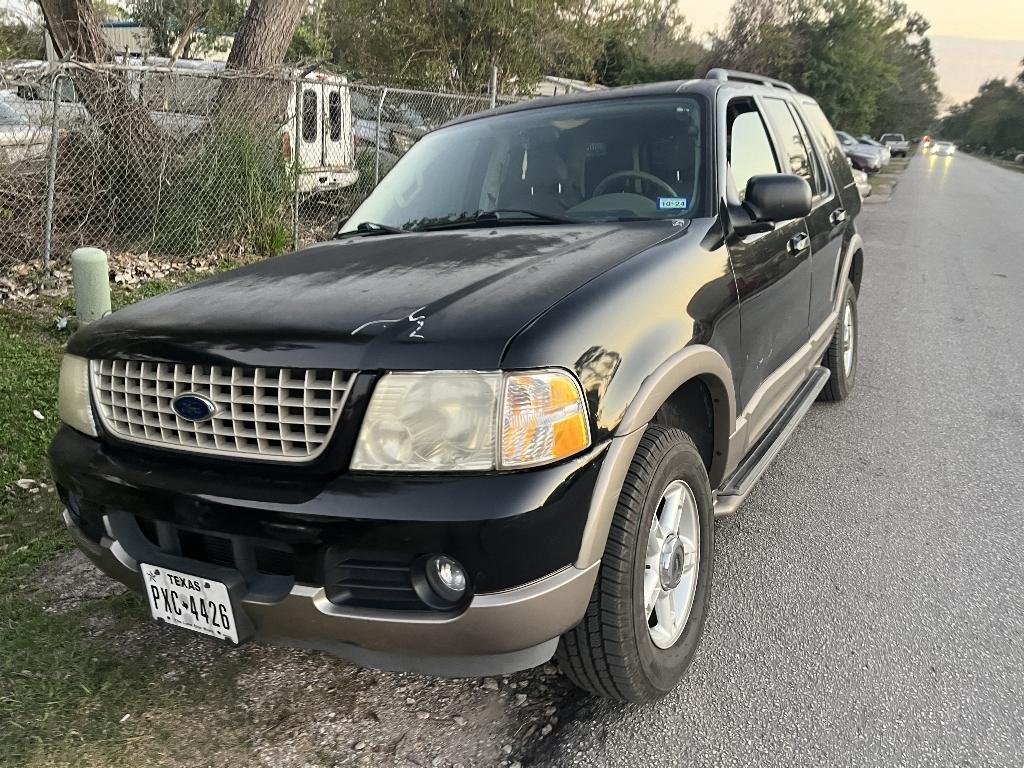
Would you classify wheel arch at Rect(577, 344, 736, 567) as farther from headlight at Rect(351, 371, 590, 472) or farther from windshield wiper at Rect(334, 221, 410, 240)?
windshield wiper at Rect(334, 221, 410, 240)

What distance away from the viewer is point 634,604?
2137 millimetres

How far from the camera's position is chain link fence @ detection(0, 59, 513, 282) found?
258 inches

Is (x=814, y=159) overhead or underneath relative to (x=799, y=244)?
overhead

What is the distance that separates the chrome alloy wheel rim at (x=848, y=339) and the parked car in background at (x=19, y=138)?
20.5 feet

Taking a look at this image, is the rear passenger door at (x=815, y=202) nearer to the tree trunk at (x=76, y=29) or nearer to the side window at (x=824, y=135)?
the side window at (x=824, y=135)

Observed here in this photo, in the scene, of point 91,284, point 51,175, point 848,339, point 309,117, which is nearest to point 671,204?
point 848,339

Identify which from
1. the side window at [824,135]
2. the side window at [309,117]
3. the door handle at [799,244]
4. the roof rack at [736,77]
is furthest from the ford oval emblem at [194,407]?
the side window at [309,117]

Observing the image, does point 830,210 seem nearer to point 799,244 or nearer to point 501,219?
point 799,244

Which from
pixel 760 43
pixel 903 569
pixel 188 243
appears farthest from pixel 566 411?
pixel 760 43

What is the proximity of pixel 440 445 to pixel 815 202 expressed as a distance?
9.90 feet

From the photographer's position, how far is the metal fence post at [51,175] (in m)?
6.39

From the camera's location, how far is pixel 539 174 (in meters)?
3.40

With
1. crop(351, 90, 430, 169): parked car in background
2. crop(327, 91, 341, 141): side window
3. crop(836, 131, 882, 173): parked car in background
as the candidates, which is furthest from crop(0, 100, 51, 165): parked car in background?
crop(836, 131, 882, 173): parked car in background

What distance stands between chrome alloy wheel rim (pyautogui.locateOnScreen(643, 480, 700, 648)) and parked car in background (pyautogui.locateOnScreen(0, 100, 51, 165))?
6236 mm
